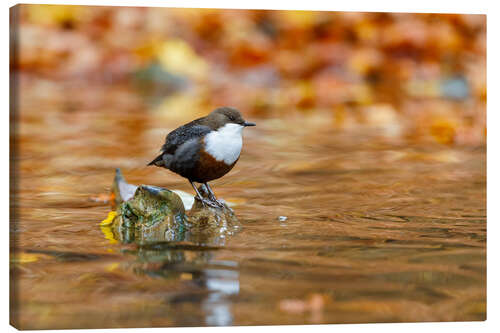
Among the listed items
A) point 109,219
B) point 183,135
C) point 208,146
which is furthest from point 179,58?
point 208,146

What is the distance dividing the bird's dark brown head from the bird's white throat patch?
0.09 ft

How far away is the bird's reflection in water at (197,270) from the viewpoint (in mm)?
2748

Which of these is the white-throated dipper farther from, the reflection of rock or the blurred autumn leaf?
the blurred autumn leaf

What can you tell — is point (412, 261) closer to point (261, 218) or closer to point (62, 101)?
point (261, 218)

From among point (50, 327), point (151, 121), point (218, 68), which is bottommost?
point (50, 327)

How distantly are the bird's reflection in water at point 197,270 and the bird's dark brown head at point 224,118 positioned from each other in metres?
0.53

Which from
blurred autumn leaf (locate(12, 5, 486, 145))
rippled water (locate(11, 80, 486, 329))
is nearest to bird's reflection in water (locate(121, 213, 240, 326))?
rippled water (locate(11, 80, 486, 329))

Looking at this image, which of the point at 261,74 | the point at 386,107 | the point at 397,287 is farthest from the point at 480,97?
the point at 397,287

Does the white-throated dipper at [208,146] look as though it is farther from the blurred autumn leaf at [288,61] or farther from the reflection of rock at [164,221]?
the blurred autumn leaf at [288,61]

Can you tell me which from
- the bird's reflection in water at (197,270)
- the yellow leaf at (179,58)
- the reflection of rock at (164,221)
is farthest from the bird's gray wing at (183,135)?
the yellow leaf at (179,58)

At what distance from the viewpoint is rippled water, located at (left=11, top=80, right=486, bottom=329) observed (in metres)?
2.78

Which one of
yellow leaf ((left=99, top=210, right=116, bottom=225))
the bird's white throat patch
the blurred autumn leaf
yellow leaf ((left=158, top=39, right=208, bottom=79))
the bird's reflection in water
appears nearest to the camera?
the bird's reflection in water

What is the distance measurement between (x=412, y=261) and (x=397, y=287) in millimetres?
349

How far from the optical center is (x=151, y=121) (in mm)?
7488
